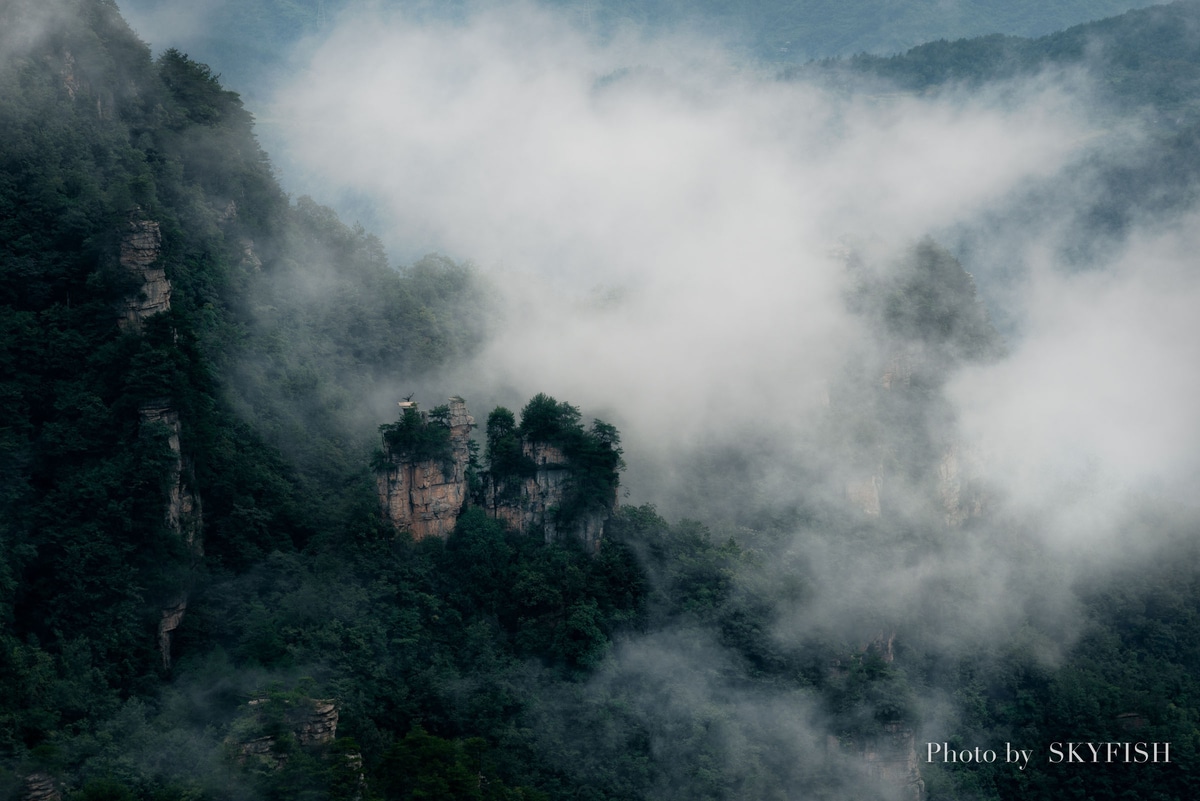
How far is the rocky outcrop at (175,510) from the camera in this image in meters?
39.0

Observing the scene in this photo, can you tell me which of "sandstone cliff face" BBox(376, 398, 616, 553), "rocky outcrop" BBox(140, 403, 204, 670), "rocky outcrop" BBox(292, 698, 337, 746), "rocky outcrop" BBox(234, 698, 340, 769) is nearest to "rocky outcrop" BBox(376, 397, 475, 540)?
"sandstone cliff face" BBox(376, 398, 616, 553)

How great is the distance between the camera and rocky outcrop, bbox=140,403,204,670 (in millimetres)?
39000

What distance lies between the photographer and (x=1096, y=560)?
188ft

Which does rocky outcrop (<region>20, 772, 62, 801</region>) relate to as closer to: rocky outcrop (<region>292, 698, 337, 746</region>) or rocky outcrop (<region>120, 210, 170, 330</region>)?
rocky outcrop (<region>292, 698, 337, 746</region>)

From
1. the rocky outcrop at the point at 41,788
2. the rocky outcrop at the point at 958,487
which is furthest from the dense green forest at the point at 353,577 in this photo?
the rocky outcrop at the point at 958,487

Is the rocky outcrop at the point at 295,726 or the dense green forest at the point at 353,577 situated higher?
the dense green forest at the point at 353,577

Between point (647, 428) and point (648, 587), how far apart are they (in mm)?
11097

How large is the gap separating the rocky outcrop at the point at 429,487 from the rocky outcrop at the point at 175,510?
6157mm

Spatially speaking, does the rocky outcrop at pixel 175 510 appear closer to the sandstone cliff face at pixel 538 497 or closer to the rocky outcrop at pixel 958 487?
the sandstone cliff face at pixel 538 497

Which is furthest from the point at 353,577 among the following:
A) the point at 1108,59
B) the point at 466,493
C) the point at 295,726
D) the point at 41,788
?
the point at 1108,59

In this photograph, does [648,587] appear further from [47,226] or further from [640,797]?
[47,226]

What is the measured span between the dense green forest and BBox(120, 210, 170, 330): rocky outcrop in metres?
0.13

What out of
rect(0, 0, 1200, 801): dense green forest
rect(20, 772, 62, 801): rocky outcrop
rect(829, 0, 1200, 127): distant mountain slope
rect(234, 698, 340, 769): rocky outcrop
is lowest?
rect(20, 772, 62, 801): rocky outcrop

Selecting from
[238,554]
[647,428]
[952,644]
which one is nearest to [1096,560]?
[952,644]
